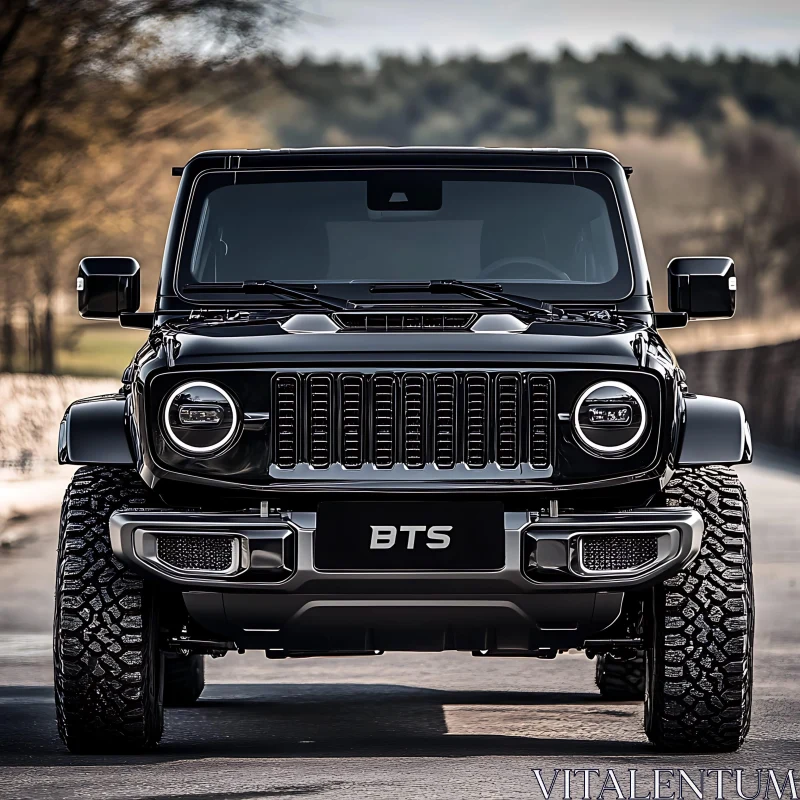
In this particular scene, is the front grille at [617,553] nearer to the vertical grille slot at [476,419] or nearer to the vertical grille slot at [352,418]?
the vertical grille slot at [476,419]

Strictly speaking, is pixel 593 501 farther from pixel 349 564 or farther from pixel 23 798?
pixel 23 798

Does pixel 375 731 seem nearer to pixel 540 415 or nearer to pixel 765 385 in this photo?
pixel 540 415

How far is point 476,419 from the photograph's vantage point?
21.7 ft

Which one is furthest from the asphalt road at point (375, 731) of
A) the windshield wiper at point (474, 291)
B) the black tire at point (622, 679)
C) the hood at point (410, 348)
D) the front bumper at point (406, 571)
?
the windshield wiper at point (474, 291)

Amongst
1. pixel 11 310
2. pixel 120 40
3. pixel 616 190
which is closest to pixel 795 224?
pixel 11 310

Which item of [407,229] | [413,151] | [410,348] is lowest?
[410,348]

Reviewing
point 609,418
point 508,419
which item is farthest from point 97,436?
point 609,418

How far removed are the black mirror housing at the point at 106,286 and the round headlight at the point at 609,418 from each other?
2.19m

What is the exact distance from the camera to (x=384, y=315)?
713cm

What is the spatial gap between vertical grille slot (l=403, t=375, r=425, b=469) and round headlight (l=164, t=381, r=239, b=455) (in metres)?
0.57

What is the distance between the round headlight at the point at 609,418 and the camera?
6.58 meters

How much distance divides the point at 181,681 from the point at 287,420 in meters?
2.47

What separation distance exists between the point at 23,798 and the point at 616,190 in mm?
3639

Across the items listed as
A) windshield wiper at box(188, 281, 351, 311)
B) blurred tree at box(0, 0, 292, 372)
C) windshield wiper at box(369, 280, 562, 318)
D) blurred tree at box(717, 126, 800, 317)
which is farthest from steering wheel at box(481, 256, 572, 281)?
blurred tree at box(717, 126, 800, 317)
